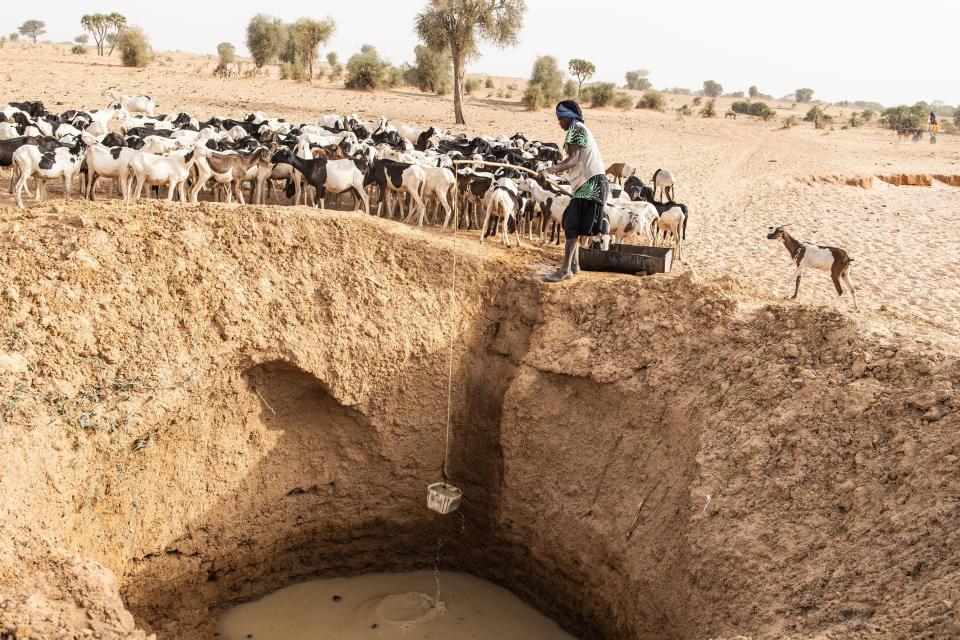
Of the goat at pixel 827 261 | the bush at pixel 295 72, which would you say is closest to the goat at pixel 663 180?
the goat at pixel 827 261

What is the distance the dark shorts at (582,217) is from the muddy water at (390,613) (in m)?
4.06

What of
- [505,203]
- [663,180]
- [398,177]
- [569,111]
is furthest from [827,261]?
[663,180]

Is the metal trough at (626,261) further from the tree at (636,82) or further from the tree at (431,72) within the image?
the tree at (636,82)

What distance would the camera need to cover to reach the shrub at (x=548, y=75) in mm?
37562

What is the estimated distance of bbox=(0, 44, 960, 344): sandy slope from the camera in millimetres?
10719

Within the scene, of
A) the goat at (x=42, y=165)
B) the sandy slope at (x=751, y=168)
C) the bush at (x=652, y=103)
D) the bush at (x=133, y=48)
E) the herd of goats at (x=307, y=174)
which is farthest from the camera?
the bush at (x=652, y=103)

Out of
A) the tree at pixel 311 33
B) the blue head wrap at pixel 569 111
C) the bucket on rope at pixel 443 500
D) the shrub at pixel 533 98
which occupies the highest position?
the tree at pixel 311 33

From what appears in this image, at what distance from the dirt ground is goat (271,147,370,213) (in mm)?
2202

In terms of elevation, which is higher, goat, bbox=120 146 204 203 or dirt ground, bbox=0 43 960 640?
goat, bbox=120 146 204 203

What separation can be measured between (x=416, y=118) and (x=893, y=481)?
2273 centimetres

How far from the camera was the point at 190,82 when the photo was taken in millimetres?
27766

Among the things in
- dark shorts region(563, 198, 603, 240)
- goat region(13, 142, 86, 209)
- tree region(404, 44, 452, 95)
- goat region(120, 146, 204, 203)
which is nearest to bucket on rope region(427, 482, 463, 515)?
dark shorts region(563, 198, 603, 240)

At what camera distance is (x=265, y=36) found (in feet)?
123

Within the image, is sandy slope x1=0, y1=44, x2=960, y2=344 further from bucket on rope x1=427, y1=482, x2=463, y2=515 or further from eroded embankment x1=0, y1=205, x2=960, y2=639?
bucket on rope x1=427, y1=482, x2=463, y2=515
